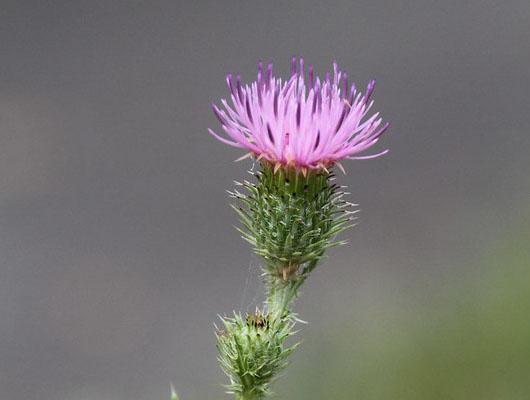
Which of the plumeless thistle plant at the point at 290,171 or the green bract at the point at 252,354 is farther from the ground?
the plumeless thistle plant at the point at 290,171

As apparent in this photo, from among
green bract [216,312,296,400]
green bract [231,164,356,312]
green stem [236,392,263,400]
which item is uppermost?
green bract [231,164,356,312]

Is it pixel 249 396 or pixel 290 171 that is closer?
pixel 249 396

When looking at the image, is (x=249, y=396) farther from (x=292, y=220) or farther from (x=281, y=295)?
(x=292, y=220)

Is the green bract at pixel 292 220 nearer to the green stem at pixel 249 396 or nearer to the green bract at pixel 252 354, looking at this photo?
the green bract at pixel 252 354

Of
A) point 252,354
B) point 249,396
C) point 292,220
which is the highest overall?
point 292,220

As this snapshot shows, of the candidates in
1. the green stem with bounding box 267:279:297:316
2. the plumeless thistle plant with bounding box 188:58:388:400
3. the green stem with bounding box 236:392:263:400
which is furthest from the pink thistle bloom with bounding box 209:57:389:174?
the green stem with bounding box 236:392:263:400

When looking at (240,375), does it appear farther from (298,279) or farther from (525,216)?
(525,216)

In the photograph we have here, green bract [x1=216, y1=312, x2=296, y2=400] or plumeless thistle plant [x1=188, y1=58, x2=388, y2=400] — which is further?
plumeless thistle plant [x1=188, y1=58, x2=388, y2=400]

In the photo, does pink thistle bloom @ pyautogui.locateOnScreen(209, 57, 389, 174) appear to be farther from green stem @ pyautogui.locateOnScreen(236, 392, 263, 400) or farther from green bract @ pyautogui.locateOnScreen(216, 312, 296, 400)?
green stem @ pyautogui.locateOnScreen(236, 392, 263, 400)

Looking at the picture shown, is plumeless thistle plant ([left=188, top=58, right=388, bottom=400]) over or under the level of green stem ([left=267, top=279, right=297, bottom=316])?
over

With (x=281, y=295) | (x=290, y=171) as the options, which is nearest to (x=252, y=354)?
(x=281, y=295)

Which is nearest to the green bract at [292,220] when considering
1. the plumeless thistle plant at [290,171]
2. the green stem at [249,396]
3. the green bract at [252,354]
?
the plumeless thistle plant at [290,171]
